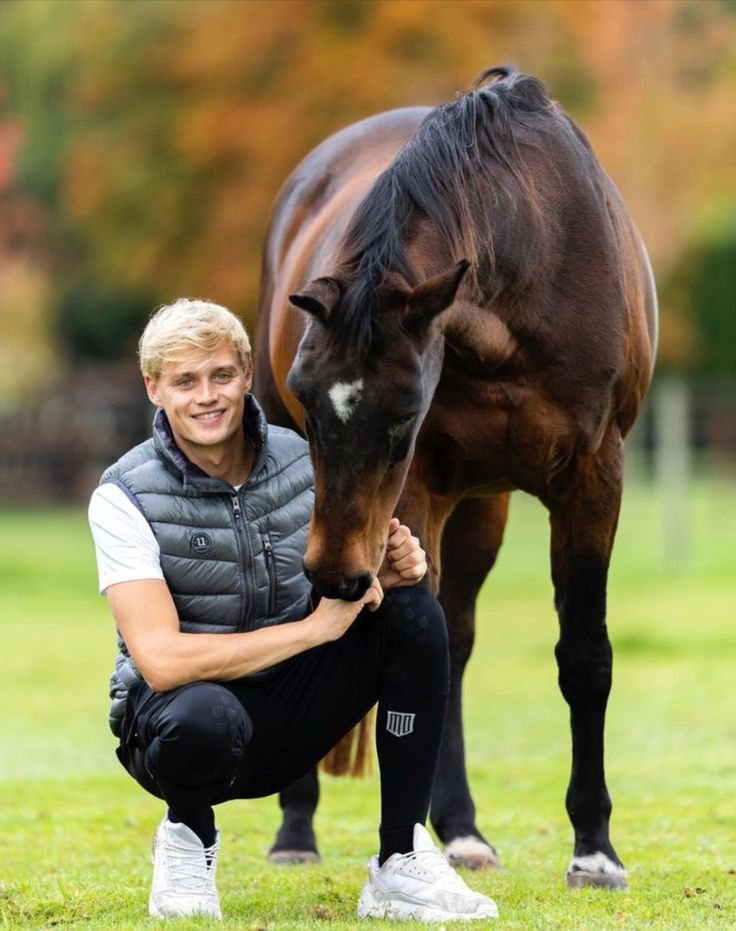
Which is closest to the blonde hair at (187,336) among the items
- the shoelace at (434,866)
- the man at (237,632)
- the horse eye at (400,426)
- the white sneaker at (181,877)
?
the man at (237,632)

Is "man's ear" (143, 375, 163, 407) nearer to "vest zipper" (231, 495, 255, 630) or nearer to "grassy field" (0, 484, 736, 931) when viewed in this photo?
"vest zipper" (231, 495, 255, 630)

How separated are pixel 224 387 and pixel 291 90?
63.2 ft

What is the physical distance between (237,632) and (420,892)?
75 cm

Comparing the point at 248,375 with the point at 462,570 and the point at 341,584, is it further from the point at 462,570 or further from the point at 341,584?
the point at 462,570

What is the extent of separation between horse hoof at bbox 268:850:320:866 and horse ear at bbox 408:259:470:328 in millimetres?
2061

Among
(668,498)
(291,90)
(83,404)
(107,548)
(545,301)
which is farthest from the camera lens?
(83,404)

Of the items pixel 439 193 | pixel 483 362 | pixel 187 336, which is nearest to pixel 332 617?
pixel 187 336

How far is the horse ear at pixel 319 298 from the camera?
3.62 meters

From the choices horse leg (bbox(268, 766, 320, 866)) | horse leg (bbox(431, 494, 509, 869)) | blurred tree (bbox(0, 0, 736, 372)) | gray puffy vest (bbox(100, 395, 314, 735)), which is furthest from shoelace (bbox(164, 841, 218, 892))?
blurred tree (bbox(0, 0, 736, 372))

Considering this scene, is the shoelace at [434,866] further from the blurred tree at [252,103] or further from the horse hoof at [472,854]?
the blurred tree at [252,103]

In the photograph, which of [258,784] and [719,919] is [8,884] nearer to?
[258,784]

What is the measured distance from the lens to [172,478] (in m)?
3.95

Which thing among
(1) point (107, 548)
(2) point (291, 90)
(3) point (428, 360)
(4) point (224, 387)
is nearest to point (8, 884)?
(1) point (107, 548)

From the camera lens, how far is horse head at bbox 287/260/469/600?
363 centimetres
